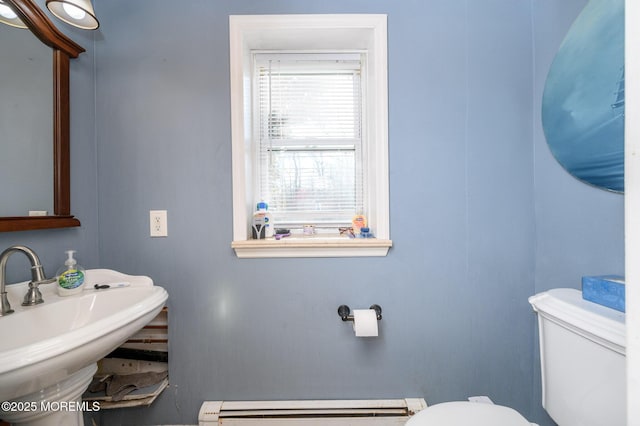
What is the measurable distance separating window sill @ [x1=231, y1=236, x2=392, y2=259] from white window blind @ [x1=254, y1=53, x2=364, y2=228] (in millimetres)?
260

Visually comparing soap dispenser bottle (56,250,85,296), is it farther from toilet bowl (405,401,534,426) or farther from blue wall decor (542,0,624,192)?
blue wall decor (542,0,624,192)

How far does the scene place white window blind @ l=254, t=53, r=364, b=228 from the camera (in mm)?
1390

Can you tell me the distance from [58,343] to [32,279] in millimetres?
393

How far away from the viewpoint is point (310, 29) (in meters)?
1.18

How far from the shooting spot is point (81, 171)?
1.12 m

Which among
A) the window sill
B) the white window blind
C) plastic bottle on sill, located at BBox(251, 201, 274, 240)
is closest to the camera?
the window sill

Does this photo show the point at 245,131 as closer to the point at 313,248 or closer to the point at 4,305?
the point at 313,248

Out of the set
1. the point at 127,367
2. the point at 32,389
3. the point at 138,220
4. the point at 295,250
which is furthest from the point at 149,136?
the point at 127,367

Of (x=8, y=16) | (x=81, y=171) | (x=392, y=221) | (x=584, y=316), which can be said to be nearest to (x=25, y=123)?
(x=81, y=171)

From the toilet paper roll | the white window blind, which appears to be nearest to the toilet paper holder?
the toilet paper roll

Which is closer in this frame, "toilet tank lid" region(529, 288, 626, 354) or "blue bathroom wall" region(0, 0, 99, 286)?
"toilet tank lid" region(529, 288, 626, 354)

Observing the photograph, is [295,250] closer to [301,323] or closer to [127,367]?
[301,323]

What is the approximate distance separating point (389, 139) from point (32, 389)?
139 centimetres

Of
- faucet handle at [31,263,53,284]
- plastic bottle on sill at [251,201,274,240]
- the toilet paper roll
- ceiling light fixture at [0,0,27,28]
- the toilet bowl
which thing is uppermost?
ceiling light fixture at [0,0,27,28]
